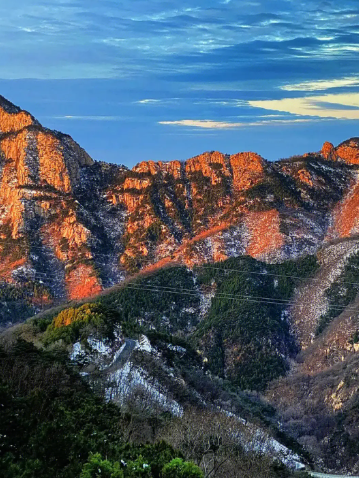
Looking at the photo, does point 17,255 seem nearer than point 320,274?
No

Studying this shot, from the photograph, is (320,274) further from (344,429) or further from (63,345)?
(63,345)

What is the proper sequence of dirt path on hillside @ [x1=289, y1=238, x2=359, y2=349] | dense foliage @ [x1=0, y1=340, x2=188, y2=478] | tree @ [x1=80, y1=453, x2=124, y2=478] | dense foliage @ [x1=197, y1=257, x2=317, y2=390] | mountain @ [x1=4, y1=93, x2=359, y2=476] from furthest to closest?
1. dirt path on hillside @ [x1=289, y1=238, x2=359, y2=349]
2. dense foliage @ [x1=197, y1=257, x2=317, y2=390]
3. mountain @ [x1=4, y1=93, x2=359, y2=476]
4. dense foliage @ [x1=0, y1=340, x2=188, y2=478]
5. tree @ [x1=80, y1=453, x2=124, y2=478]

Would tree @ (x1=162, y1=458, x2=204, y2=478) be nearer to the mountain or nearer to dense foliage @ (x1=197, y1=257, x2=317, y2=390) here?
the mountain

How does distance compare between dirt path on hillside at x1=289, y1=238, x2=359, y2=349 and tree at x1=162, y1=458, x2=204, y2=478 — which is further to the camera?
dirt path on hillside at x1=289, y1=238, x2=359, y2=349

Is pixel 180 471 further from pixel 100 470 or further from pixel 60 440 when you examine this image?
pixel 60 440

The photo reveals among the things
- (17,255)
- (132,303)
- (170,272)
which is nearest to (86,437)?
(132,303)

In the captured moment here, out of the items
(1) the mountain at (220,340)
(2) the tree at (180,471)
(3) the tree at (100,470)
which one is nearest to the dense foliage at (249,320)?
(1) the mountain at (220,340)

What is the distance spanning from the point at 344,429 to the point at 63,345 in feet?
141

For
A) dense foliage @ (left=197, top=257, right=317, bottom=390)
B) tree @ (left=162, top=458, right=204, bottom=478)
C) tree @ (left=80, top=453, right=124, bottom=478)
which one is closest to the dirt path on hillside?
dense foliage @ (left=197, top=257, right=317, bottom=390)

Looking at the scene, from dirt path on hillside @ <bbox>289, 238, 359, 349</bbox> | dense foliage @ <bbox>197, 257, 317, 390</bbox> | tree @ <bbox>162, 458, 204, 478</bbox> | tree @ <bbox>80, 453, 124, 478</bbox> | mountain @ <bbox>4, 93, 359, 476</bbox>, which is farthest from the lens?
dirt path on hillside @ <bbox>289, 238, 359, 349</bbox>

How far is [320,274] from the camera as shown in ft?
557

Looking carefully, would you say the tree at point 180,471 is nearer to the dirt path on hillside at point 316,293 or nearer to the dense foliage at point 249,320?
the dense foliage at point 249,320

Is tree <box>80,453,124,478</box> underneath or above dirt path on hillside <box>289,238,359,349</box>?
underneath

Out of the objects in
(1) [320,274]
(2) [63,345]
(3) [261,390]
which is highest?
(1) [320,274]
